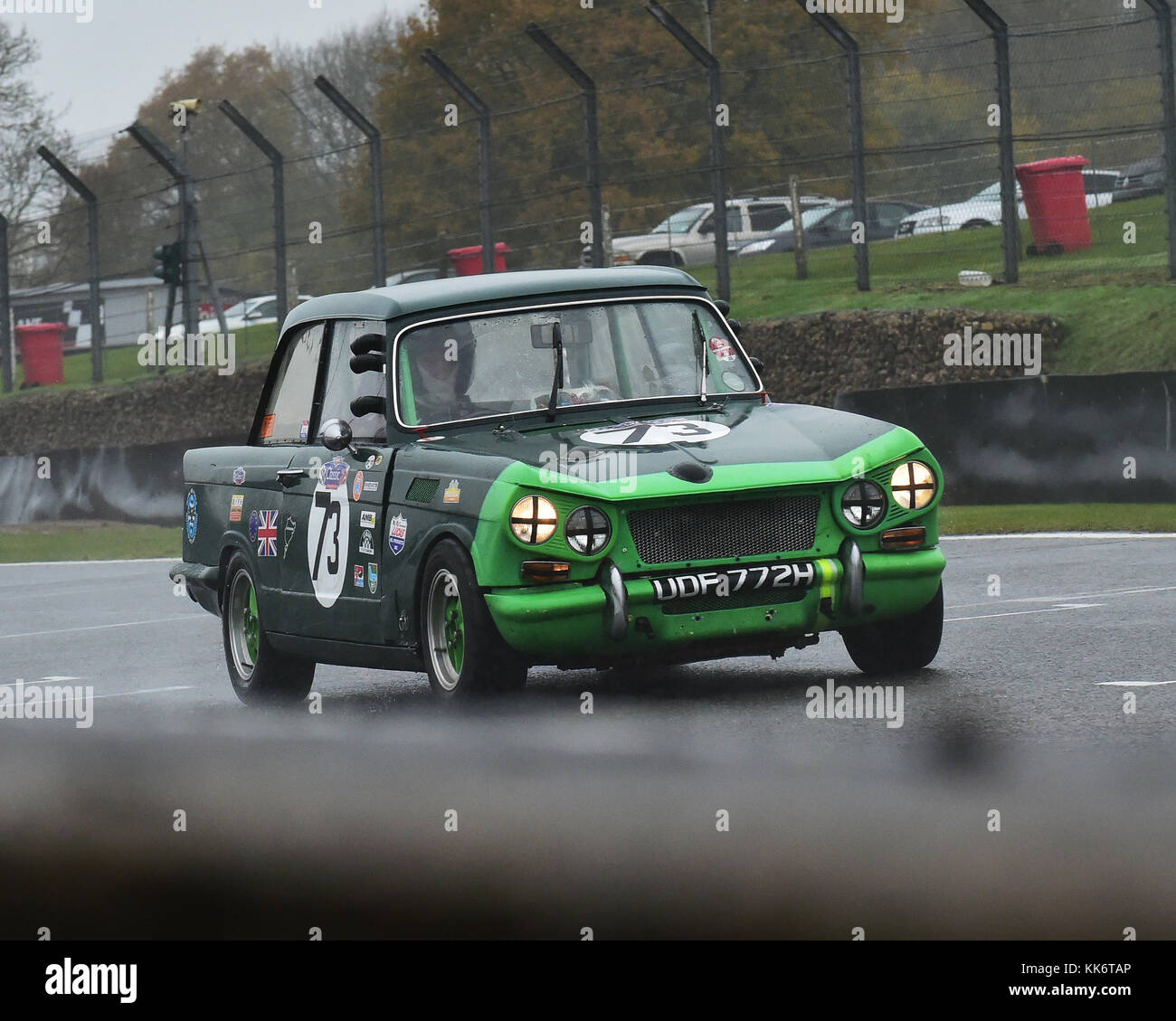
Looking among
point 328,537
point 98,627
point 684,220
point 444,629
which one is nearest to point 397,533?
point 444,629

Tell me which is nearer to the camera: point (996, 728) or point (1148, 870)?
point (1148, 870)

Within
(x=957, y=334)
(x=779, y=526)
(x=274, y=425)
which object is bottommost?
(x=779, y=526)

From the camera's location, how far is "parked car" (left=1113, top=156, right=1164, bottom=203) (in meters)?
22.1

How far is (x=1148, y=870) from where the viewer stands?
545 centimetres

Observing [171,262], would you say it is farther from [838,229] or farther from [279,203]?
[838,229]

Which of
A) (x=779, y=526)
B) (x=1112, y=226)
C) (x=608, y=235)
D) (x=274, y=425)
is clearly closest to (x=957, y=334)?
(x=1112, y=226)

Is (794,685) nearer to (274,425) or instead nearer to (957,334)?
(274,425)

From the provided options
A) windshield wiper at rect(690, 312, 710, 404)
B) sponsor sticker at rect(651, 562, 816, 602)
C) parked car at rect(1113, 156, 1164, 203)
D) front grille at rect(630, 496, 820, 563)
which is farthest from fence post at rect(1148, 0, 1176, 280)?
sponsor sticker at rect(651, 562, 816, 602)

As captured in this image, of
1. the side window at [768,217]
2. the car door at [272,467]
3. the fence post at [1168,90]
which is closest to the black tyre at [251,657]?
the car door at [272,467]

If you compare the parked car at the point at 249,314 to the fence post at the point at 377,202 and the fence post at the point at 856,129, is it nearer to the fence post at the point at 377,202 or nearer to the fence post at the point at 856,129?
the fence post at the point at 377,202

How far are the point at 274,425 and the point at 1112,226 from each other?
49.0ft

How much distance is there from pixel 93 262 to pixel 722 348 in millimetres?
23784

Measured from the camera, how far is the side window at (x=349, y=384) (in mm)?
9562

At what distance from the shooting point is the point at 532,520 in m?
8.21
